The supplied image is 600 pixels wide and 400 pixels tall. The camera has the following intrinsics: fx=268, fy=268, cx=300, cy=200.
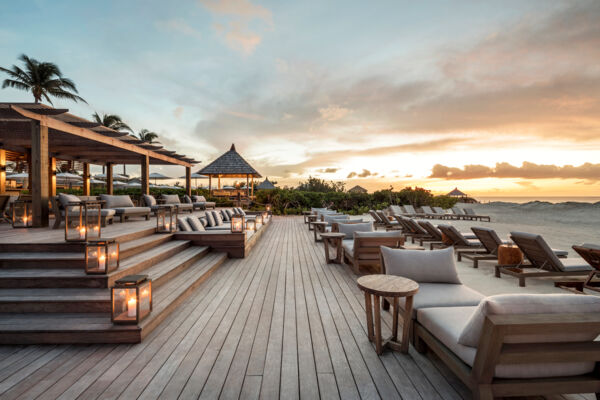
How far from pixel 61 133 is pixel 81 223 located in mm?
4659

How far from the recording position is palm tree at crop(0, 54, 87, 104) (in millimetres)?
15757

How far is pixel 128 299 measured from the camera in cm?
251

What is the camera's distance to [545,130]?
10.6m

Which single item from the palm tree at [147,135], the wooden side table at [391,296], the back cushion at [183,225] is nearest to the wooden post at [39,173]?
the back cushion at [183,225]

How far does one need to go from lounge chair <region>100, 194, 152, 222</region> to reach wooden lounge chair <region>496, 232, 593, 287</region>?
8.80 metres

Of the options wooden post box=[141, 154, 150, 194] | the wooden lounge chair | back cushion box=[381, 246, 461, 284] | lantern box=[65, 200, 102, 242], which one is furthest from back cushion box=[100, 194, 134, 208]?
the wooden lounge chair

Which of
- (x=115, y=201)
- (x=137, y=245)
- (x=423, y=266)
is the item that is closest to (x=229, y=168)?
(x=115, y=201)

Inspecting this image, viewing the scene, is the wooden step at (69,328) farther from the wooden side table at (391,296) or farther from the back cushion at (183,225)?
the back cushion at (183,225)

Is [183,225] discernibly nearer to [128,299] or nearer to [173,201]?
[128,299]

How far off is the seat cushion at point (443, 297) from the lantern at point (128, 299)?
95.9 inches

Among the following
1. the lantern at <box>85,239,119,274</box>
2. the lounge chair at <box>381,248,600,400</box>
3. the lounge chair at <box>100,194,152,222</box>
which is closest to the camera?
the lounge chair at <box>381,248,600,400</box>

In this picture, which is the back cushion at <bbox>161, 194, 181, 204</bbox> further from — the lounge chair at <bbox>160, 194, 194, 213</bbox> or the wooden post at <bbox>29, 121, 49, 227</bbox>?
the wooden post at <bbox>29, 121, 49, 227</bbox>

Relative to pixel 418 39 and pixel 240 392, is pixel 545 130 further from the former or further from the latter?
pixel 240 392

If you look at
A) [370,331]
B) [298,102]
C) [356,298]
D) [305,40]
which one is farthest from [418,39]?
[370,331]
